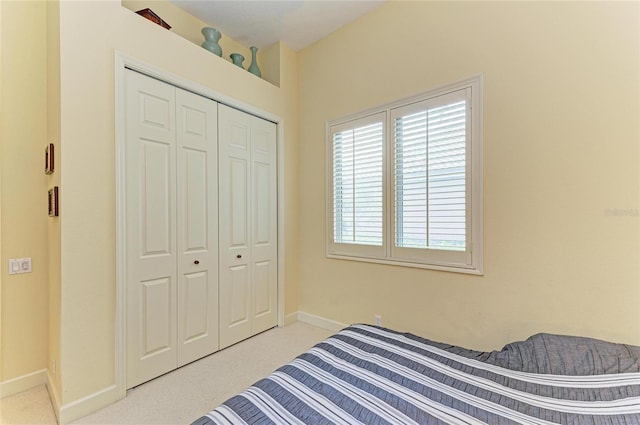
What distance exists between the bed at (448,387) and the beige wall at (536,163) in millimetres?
442

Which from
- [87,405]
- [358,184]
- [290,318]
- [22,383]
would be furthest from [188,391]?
[358,184]

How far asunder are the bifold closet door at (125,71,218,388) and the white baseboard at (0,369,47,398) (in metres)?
0.75

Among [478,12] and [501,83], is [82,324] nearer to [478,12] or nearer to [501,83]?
[501,83]

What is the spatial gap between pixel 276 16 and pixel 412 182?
6.99 feet

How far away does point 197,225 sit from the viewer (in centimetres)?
245

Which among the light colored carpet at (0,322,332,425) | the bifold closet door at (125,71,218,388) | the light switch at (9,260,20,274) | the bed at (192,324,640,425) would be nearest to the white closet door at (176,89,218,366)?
the bifold closet door at (125,71,218,388)

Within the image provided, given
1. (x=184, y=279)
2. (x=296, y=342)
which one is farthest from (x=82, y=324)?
(x=296, y=342)

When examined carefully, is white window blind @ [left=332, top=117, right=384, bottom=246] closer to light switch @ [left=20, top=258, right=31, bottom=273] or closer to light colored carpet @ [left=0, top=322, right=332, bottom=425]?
light colored carpet @ [left=0, top=322, right=332, bottom=425]

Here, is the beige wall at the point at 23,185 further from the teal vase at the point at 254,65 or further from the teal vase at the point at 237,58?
the teal vase at the point at 254,65

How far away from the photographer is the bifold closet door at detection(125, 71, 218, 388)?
2062 mm

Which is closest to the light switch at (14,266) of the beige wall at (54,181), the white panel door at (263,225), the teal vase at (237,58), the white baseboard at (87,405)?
the beige wall at (54,181)

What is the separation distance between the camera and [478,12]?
84.4 inches

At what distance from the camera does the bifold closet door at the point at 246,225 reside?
268 centimetres

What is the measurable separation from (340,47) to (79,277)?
10.1 feet
